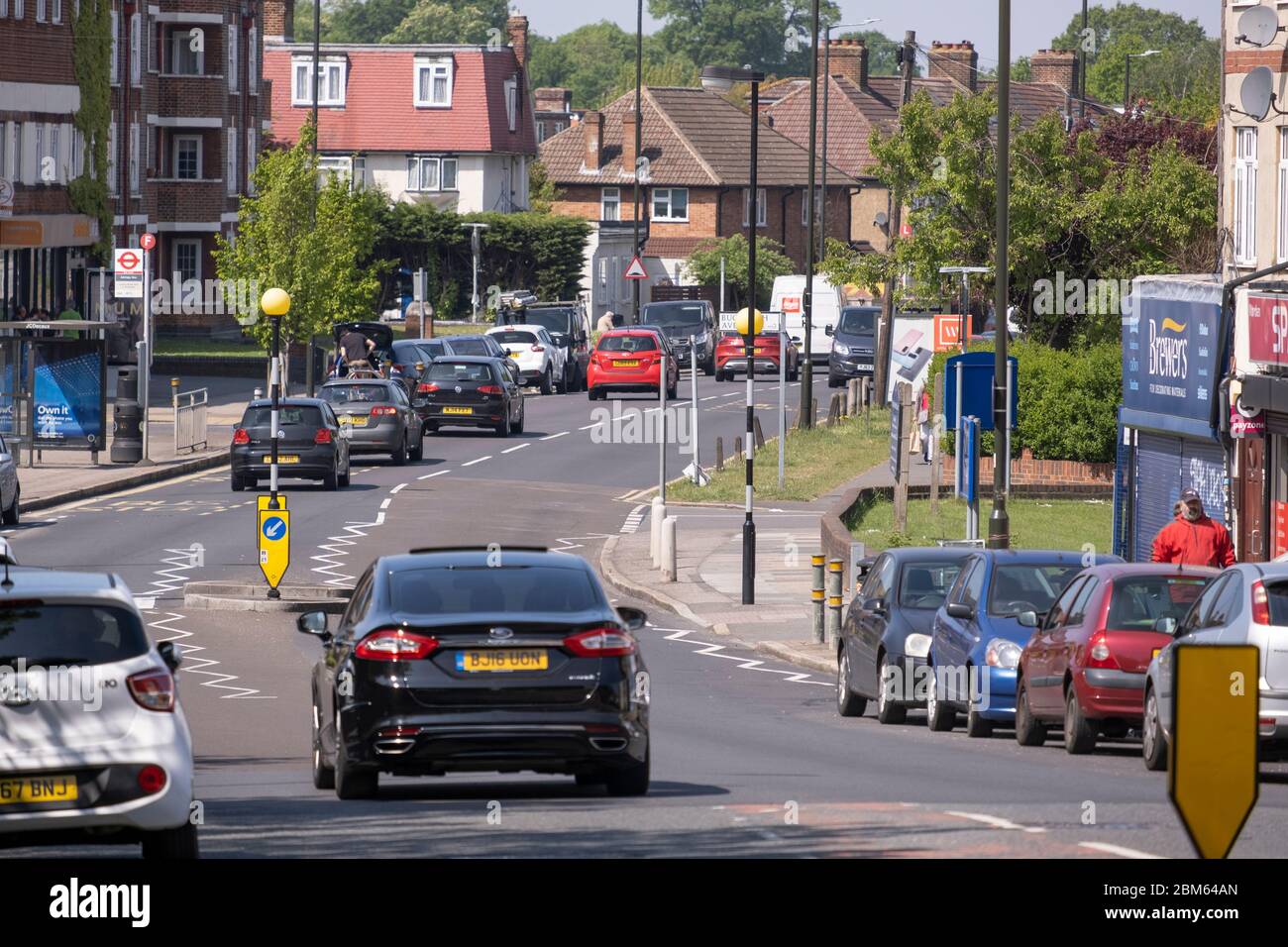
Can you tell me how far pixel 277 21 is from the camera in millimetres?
101875

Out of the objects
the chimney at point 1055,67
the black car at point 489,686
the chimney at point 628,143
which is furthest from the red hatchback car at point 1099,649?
the chimney at point 1055,67

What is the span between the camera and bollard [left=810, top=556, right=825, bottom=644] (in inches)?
1048

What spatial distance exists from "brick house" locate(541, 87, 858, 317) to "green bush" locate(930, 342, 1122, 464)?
57010 millimetres

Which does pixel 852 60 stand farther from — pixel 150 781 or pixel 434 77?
pixel 150 781

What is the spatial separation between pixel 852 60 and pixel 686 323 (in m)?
47.6

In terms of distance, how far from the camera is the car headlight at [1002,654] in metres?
19.2

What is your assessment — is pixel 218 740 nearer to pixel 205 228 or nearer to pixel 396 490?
pixel 396 490

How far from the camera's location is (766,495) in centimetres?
4178

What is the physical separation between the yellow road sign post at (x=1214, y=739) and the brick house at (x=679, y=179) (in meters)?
89.4

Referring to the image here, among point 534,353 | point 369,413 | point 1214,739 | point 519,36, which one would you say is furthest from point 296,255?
point 519,36

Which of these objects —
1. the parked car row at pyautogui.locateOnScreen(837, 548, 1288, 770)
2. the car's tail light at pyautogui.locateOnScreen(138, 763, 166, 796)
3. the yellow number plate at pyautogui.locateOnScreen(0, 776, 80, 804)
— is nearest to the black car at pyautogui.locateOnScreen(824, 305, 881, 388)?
the parked car row at pyautogui.locateOnScreen(837, 548, 1288, 770)

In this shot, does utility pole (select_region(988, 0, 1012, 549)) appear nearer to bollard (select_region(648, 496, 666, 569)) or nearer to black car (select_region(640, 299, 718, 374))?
bollard (select_region(648, 496, 666, 569))

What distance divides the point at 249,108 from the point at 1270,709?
70.6 metres
